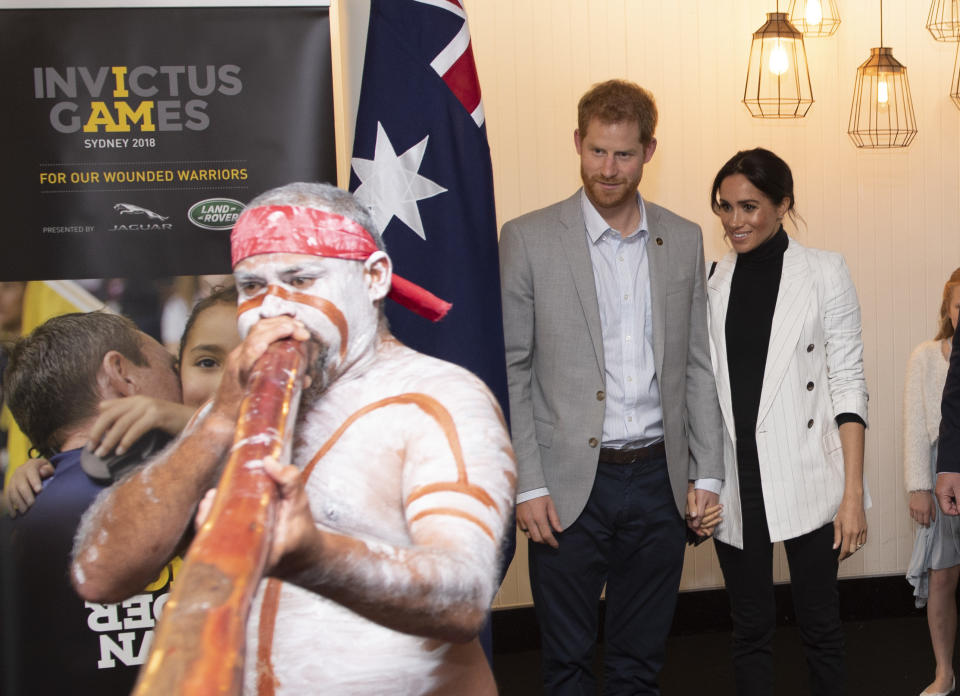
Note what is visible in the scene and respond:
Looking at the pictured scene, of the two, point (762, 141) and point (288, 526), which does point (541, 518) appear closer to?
point (288, 526)

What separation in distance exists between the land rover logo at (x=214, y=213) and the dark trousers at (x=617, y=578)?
3.20 ft

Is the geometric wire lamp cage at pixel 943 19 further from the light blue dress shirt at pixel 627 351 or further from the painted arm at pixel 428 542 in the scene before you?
the painted arm at pixel 428 542

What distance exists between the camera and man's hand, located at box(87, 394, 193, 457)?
2.11m

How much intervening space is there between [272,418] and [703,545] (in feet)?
11.8

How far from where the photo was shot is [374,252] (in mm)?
1148

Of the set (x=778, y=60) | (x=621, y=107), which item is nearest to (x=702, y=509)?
(x=621, y=107)

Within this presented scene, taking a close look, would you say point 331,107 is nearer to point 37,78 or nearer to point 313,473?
point 37,78

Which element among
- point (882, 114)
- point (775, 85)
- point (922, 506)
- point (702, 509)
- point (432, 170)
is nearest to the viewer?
point (432, 170)

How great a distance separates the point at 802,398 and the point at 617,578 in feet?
2.10

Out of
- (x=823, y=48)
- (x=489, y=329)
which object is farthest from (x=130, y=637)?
(x=823, y=48)

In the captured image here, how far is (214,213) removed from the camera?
2.20m

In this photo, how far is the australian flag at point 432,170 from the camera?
1754 millimetres

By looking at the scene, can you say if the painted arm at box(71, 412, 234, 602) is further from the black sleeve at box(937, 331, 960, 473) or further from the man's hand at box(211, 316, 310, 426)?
the black sleeve at box(937, 331, 960, 473)

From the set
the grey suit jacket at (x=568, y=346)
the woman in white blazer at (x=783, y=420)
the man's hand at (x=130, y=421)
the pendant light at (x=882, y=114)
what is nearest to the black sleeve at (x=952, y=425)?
the woman in white blazer at (x=783, y=420)
